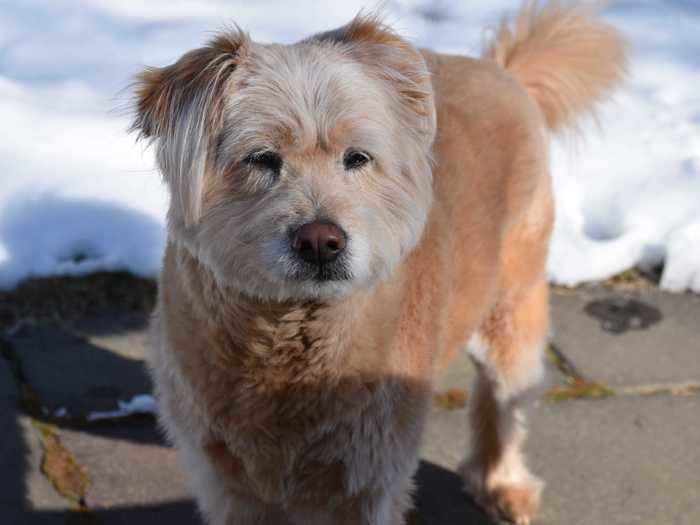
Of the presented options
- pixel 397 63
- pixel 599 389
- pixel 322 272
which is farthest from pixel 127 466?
→ pixel 599 389

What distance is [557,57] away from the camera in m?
3.54

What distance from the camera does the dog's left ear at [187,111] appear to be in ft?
7.43

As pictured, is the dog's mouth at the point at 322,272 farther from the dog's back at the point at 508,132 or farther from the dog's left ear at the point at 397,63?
the dog's back at the point at 508,132

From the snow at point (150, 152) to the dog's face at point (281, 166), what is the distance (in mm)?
1134

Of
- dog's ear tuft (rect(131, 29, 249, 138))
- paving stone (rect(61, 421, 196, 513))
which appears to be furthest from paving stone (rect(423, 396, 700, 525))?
dog's ear tuft (rect(131, 29, 249, 138))

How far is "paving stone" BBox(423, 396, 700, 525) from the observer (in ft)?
10.6

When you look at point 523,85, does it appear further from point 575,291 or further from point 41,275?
point 41,275

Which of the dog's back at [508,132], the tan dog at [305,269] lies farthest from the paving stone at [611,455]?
the tan dog at [305,269]

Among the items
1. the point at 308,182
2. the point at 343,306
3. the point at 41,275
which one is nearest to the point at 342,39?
the point at 308,182

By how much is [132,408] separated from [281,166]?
1472 millimetres

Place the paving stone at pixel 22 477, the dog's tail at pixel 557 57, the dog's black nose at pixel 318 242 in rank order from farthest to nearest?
the dog's tail at pixel 557 57 < the paving stone at pixel 22 477 < the dog's black nose at pixel 318 242

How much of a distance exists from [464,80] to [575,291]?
1.51 metres

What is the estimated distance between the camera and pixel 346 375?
2418 mm

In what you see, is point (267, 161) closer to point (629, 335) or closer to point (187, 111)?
point (187, 111)
